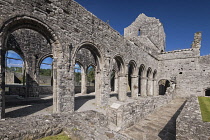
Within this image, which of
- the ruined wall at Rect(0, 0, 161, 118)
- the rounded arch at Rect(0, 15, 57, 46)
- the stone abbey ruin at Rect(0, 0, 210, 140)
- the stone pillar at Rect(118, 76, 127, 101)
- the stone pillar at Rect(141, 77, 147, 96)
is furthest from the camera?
the stone pillar at Rect(141, 77, 147, 96)

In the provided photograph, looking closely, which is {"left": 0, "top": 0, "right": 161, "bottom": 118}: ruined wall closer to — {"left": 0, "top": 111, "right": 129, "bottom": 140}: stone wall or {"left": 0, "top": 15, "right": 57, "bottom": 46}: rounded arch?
{"left": 0, "top": 15, "right": 57, "bottom": 46}: rounded arch

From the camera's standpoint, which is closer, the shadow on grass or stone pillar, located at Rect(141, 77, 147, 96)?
the shadow on grass

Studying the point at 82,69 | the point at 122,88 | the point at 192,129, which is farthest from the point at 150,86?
the point at 192,129

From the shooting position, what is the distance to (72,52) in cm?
646

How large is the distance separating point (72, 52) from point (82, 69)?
891 centimetres

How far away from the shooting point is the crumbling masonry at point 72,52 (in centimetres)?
497

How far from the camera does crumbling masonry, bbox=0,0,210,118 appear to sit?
497 centimetres

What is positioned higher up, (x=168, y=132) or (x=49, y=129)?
(x=49, y=129)

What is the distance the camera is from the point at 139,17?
22.7 metres

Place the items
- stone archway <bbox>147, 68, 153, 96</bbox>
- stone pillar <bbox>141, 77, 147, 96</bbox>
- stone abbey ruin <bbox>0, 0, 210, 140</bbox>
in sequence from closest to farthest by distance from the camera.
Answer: stone abbey ruin <bbox>0, 0, 210, 140</bbox>, stone pillar <bbox>141, 77, 147, 96</bbox>, stone archway <bbox>147, 68, 153, 96</bbox>

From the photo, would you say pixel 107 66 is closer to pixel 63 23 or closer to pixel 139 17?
pixel 63 23

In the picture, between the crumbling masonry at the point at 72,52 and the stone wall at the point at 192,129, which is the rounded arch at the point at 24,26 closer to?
the crumbling masonry at the point at 72,52

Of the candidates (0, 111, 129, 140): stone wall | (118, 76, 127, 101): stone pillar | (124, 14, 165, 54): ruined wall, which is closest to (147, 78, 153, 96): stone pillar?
(124, 14, 165, 54): ruined wall

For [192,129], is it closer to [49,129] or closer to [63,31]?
[49,129]
